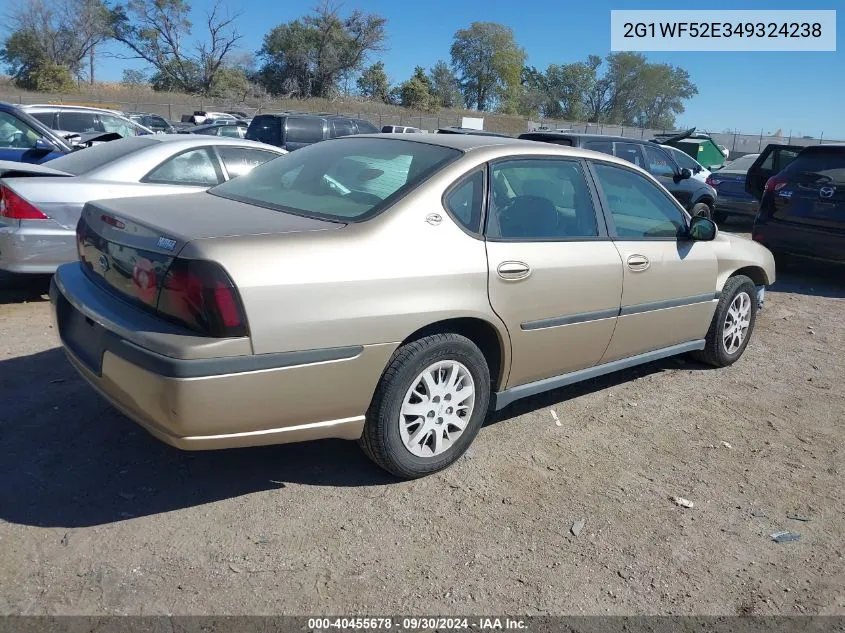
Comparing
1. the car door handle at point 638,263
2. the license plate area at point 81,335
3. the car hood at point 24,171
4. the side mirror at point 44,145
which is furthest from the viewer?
the side mirror at point 44,145

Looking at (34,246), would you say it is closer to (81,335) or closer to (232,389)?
(81,335)

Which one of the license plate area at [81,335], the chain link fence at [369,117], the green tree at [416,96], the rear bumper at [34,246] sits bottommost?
the license plate area at [81,335]

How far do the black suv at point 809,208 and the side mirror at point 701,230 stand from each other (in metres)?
4.39

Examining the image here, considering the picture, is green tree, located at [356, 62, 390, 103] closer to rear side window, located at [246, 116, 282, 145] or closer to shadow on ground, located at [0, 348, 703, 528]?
rear side window, located at [246, 116, 282, 145]

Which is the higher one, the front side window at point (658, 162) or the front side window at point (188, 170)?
the front side window at point (658, 162)

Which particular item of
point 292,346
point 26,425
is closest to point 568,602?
point 292,346

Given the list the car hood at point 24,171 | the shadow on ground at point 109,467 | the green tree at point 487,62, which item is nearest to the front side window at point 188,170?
the car hood at point 24,171

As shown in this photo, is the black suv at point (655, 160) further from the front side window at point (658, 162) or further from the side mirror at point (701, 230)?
the side mirror at point (701, 230)

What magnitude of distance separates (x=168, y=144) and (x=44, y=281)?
184 cm

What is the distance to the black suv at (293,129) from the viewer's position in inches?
634

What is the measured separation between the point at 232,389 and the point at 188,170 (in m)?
3.98

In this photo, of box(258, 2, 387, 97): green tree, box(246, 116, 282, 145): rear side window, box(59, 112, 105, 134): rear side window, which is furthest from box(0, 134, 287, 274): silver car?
box(258, 2, 387, 97): green tree

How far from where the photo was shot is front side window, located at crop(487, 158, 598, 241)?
11.8 ft

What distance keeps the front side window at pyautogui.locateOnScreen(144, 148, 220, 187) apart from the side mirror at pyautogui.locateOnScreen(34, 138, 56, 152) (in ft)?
8.22
